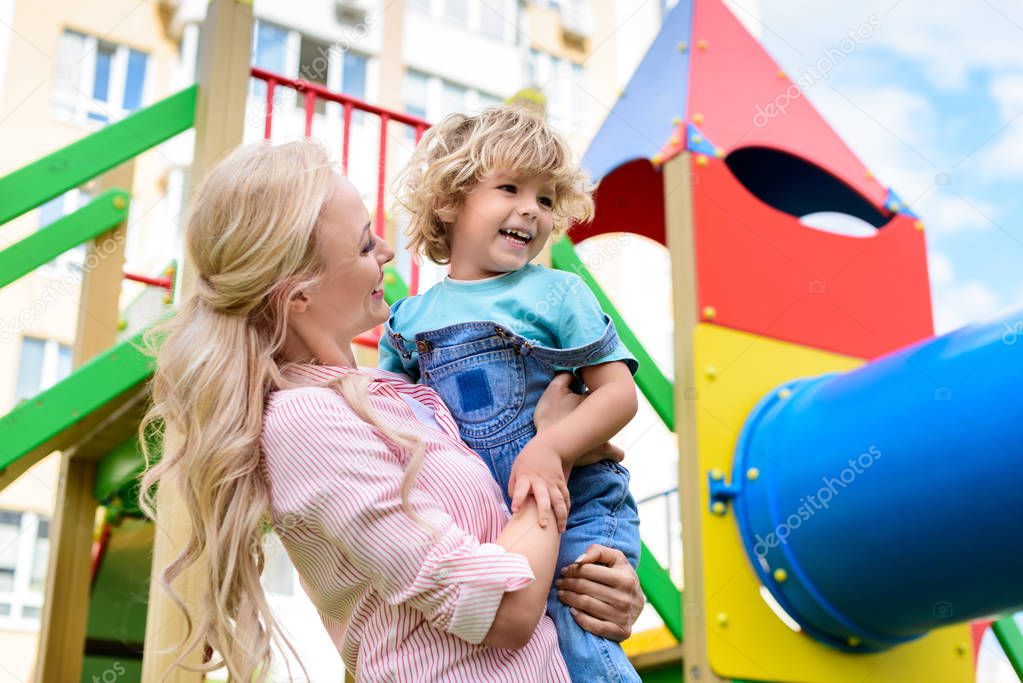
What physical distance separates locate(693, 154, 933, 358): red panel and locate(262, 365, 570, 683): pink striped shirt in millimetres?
2172

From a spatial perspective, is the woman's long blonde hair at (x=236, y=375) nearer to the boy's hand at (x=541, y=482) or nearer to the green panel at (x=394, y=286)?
the boy's hand at (x=541, y=482)

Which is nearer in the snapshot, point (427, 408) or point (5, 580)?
point (427, 408)

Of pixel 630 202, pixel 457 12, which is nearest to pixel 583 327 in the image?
pixel 630 202

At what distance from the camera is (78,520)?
3982mm

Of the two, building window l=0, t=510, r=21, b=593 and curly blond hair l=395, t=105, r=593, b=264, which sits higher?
building window l=0, t=510, r=21, b=593

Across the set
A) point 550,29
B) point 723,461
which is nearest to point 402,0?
point 550,29

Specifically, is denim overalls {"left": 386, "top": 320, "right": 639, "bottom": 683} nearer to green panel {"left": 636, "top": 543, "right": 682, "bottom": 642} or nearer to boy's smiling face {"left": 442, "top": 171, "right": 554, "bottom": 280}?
boy's smiling face {"left": 442, "top": 171, "right": 554, "bottom": 280}

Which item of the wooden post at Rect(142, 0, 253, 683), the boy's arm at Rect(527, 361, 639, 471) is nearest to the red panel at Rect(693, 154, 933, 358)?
the wooden post at Rect(142, 0, 253, 683)

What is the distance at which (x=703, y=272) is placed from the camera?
3480 mm

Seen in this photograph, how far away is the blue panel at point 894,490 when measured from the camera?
98.1 inches

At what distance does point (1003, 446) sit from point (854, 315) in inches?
57.3

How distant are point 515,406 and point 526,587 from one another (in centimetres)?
40

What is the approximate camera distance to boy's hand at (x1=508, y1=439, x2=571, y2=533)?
1.40 m

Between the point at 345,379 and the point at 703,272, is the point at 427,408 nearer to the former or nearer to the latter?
the point at 345,379
